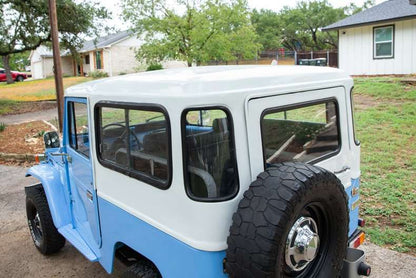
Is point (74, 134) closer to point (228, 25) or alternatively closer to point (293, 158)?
point (293, 158)

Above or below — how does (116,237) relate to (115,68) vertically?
below

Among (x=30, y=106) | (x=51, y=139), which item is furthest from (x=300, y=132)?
(x=30, y=106)

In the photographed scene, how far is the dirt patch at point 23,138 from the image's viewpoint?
9453mm

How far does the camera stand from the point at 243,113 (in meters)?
2.22

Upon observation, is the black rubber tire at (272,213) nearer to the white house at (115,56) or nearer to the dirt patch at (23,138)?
the dirt patch at (23,138)

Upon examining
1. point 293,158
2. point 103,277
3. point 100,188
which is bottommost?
point 103,277

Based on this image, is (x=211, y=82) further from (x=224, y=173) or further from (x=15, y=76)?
(x=15, y=76)

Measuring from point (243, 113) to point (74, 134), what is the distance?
6.69ft

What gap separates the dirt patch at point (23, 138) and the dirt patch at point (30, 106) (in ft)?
12.6

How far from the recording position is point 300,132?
9.36 feet

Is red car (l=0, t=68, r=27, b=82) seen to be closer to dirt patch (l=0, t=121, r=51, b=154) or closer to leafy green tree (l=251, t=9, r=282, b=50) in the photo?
leafy green tree (l=251, t=9, r=282, b=50)

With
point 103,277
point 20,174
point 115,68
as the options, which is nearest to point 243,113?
point 103,277

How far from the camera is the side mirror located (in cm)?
426

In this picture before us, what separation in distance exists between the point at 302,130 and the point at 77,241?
219 cm
